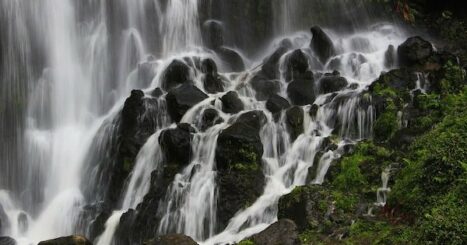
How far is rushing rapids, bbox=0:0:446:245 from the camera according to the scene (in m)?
13.4

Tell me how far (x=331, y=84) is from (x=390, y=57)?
356 centimetres

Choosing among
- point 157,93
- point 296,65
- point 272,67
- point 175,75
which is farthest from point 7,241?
point 296,65

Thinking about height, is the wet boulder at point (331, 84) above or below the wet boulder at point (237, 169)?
above

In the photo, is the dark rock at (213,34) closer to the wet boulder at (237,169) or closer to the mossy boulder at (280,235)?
the wet boulder at (237,169)

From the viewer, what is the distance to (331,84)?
17.6 m

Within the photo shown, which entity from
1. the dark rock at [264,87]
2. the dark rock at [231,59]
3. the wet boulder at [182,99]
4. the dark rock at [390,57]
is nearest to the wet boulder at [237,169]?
the wet boulder at [182,99]

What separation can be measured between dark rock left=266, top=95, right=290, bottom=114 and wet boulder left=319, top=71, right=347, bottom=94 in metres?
1.86

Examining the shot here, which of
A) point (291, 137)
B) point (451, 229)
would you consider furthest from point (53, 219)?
point (451, 229)

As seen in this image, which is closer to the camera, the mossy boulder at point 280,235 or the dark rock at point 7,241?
the mossy boulder at point 280,235

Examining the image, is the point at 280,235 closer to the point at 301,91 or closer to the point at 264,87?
the point at 301,91

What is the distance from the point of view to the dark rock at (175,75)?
734 inches

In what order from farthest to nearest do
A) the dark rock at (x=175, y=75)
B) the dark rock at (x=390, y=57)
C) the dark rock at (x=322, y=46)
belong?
the dark rock at (x=322, y=46), the dark rock at (x=390, y=57), the dark rock at (x=175, y=75)

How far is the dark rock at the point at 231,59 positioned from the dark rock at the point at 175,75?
2.95m

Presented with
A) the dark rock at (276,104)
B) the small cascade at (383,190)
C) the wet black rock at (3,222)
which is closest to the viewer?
the small cascade at (383,190)
